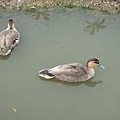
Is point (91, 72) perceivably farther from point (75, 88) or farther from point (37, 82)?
point (37, 82)

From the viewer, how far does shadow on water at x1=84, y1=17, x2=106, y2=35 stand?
8034 millimetres

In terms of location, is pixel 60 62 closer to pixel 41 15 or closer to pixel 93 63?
pixel 93 63

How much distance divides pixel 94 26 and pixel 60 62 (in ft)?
5.34

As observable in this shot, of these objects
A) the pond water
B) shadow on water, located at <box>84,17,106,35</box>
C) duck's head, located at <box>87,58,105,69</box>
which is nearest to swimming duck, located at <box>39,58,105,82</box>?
duck's head, located at <box>87,58,105,69</box>

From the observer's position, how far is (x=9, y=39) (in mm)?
7402

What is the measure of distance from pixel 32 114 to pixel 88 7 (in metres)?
3.73

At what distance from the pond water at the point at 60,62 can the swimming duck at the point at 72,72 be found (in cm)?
13

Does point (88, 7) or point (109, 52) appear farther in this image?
point (88, 7)

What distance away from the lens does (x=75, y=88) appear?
21.7ft

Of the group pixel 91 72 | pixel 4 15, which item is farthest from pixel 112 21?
pixel 4 15

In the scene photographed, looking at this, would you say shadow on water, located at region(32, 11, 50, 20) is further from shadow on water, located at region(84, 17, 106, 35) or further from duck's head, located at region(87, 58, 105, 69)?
duck's head, located at region(87, 58, 105, 69)

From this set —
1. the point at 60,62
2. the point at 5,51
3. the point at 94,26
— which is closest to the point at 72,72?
the point at 60,62

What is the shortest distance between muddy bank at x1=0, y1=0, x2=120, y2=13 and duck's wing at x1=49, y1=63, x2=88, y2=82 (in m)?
2.50

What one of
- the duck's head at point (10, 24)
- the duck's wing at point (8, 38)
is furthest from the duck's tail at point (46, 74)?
the duck's head at point (10, 24)
